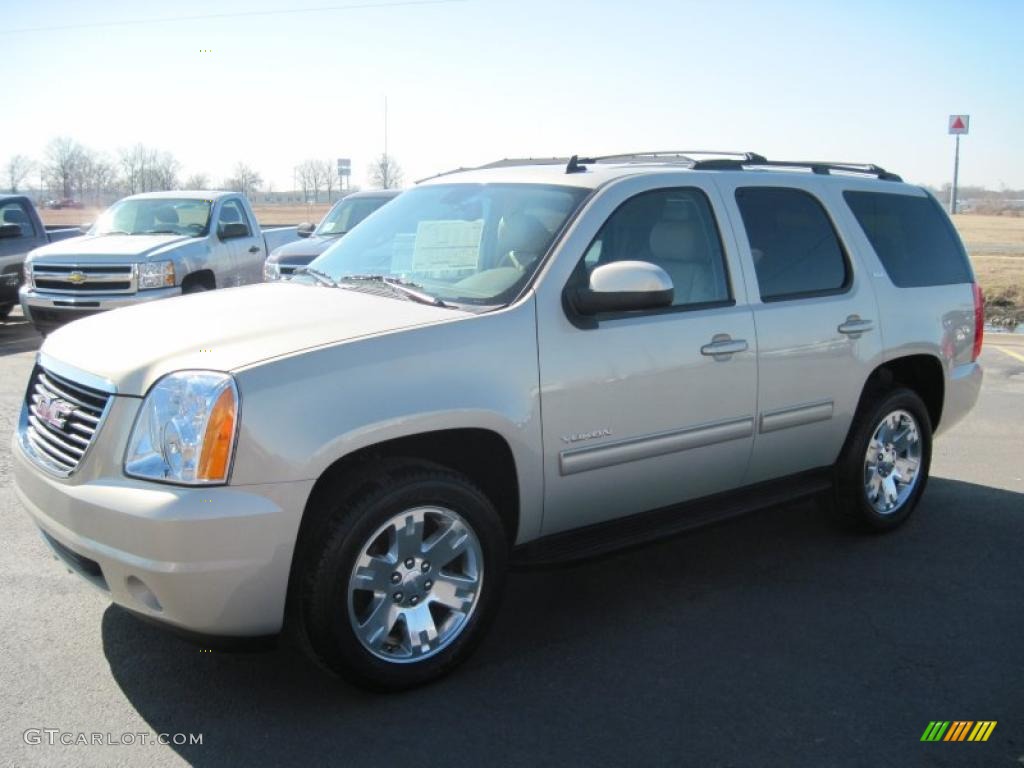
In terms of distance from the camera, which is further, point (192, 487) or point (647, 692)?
point (647, 692)

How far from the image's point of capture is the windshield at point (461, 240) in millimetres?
4012

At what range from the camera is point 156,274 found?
10.8 meters

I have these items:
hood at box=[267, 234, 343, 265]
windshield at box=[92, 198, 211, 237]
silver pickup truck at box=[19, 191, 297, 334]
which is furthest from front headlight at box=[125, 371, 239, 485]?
windshield at box=[92, 198, 211, 237]

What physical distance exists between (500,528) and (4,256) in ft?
37.7

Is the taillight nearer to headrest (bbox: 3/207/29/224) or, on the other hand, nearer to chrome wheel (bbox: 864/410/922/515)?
chrome wheel (bbox: 864/410/922/515)

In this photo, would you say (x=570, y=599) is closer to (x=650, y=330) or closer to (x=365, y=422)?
(x=650, y=330)

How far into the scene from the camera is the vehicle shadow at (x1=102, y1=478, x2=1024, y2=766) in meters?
3.23

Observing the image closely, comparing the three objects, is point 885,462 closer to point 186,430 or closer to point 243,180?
point 186,430

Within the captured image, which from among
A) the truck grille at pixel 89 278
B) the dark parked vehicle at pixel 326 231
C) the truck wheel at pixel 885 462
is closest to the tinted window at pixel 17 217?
the truck grille at pixel 89 278

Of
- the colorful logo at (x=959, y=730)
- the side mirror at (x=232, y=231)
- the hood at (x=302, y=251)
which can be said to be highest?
the side mirror at (x=232, y=231)

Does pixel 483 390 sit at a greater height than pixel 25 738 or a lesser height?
greater

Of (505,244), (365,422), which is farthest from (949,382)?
(365,422)

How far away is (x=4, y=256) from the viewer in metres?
12.8

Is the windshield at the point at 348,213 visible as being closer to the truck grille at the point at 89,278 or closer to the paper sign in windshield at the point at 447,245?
the truck grille at the point at 89,278
